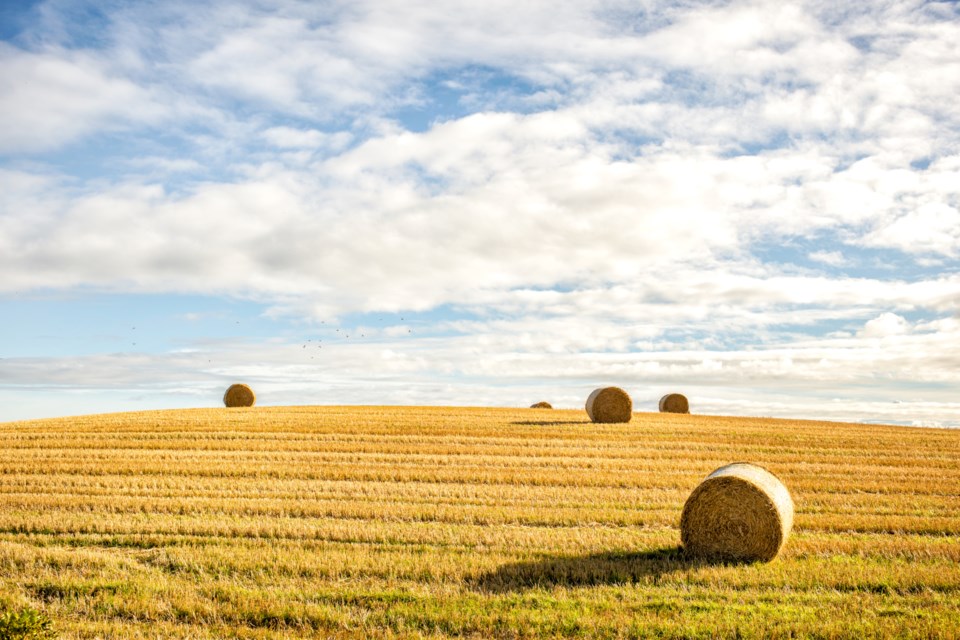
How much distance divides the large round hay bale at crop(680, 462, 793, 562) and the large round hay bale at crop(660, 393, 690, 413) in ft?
94.4

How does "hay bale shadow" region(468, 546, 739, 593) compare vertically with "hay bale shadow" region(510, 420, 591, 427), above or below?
below

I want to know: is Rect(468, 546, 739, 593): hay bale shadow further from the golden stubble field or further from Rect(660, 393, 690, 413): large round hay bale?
Rect(660, 393, 690, 413): large round hay bale

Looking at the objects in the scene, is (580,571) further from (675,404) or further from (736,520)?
(675,404)

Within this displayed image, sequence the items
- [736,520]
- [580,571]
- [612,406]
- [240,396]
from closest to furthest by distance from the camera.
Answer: [580,571] → [736,520] → [612,406] → [240,396]

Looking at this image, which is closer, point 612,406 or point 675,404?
point 612,406

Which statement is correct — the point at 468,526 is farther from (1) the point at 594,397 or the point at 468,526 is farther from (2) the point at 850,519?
(1) the point at 594,397

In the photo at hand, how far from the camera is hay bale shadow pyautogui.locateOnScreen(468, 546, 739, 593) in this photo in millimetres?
10695

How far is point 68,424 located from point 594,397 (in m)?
21.6

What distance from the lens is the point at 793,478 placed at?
20.8 metres

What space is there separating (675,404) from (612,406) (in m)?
10.2

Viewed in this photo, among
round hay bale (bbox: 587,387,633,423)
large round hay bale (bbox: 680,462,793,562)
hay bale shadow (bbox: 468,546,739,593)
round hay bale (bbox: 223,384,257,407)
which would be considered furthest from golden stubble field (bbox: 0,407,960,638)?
round hay bale (bbox: 223,384,257,407)

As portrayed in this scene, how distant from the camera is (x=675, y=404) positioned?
41969 millimetres

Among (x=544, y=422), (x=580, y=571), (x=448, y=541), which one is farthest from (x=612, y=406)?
(x=580, y=571)

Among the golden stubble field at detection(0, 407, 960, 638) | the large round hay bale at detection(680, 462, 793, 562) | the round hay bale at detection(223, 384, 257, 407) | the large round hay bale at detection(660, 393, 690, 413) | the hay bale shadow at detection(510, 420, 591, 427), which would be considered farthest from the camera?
the large round hay bale at detection(660, 393, 690, 413)
